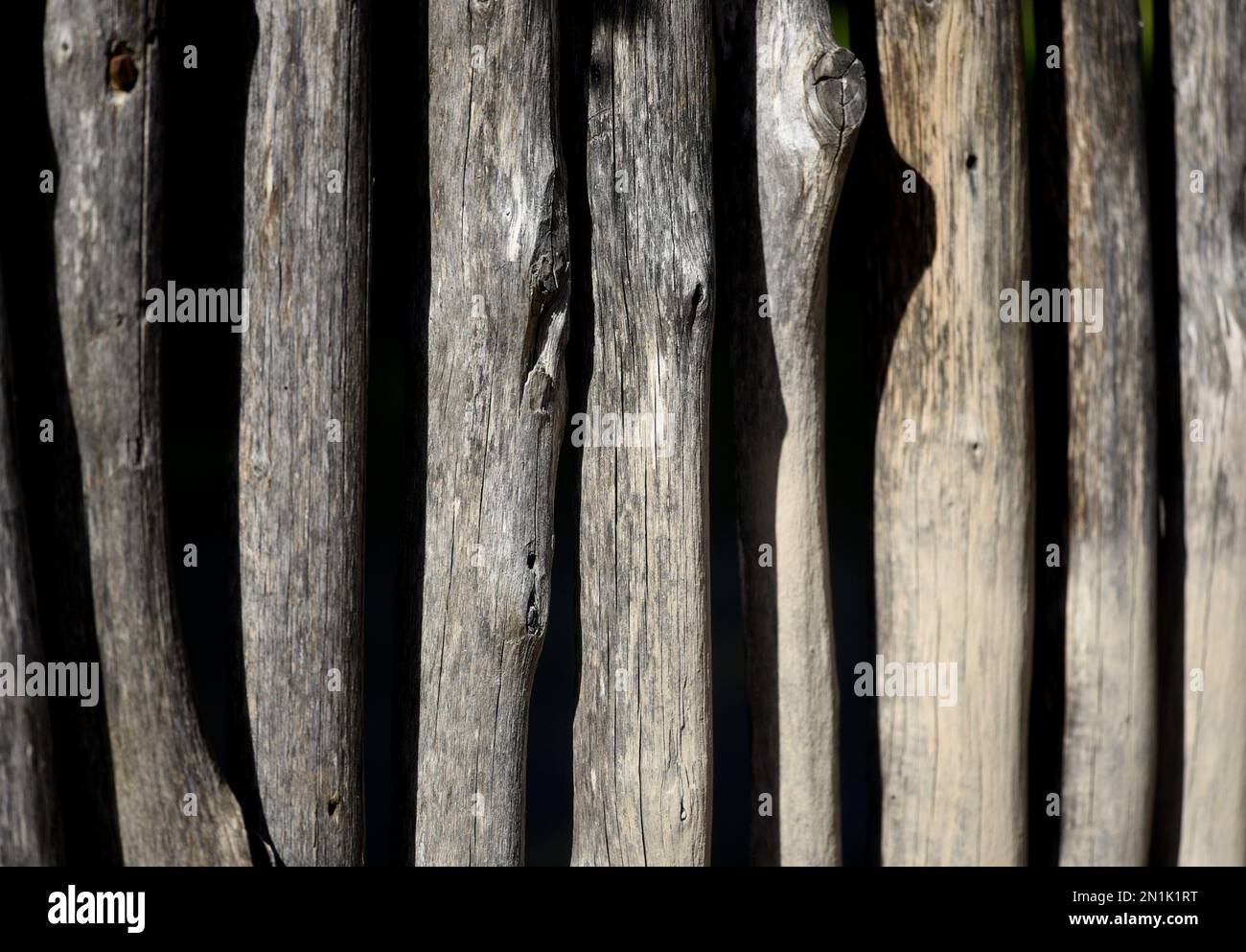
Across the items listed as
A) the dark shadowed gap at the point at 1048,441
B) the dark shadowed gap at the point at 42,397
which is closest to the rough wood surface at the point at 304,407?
the dark shadowed gap at the point at 42,397

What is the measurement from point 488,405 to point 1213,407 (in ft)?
4.91

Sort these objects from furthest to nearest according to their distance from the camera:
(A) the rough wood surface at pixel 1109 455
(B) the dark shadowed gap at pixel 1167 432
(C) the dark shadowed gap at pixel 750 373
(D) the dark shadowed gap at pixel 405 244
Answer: (B) the dark shadowed gap at pixel 1167 432
(A) the rough wood surface at pixel 1109 455
(C) the dark shadowed gap at pixel 750 373
(D) the dark shadowed gap at pixel 405 244

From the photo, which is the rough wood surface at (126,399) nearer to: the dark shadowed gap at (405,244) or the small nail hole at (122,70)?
the small nail hole at (122,70)

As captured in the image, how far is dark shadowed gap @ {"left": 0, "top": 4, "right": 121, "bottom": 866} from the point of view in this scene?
5.03ft

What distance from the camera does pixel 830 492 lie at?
4035 mm

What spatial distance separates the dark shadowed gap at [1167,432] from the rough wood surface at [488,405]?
1.31 metres

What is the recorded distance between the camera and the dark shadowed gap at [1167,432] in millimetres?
2098

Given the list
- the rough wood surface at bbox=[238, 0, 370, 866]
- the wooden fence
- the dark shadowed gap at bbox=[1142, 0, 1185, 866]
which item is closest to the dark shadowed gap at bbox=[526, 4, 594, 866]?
the wooden fence

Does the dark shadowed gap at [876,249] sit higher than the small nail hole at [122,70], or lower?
lower

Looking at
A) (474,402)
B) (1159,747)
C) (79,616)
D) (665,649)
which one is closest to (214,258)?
(474,402)

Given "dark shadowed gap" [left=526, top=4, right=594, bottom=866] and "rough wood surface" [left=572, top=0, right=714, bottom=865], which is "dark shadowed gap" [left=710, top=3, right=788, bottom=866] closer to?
"rough wood surface" [left=572, top=0, right=714, bottom=865]

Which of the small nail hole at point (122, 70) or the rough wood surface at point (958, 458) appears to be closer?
the small nail hole at point (122, 70)

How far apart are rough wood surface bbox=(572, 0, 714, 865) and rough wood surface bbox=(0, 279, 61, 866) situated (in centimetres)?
86

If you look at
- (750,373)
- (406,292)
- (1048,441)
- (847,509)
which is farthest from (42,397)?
(847,509)
